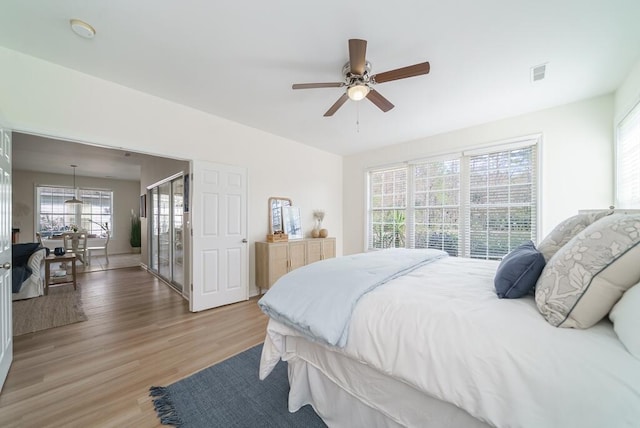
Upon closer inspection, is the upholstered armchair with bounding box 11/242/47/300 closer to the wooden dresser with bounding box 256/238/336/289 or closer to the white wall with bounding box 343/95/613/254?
the wooden dresser with bounding box 256/238/336/289

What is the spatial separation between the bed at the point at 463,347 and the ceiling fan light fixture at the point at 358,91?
1542 millimetres

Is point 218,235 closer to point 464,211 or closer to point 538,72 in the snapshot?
point 464,211

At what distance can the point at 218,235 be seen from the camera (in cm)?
346

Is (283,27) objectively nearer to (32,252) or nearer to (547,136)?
(547,136)

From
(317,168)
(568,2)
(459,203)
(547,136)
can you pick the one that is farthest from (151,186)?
(547,136)

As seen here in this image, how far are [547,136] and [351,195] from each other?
127 inches

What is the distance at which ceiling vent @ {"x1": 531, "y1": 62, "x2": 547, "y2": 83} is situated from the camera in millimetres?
2297

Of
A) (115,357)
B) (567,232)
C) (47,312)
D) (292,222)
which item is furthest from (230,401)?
(47,312)

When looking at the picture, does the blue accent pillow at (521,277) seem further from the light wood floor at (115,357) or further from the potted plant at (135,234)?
the potted plant at (135,234)

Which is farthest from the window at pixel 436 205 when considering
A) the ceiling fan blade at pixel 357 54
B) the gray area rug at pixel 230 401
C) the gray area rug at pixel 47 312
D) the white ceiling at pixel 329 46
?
the gray area rug at pixel 47 312

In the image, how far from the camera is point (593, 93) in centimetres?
276

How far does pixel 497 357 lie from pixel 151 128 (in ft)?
12.3

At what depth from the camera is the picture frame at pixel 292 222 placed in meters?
4.30

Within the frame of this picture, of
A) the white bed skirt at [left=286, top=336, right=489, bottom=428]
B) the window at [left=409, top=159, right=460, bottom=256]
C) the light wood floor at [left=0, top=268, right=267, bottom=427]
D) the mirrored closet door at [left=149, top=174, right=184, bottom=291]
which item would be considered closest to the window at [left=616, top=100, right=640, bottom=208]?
the window at [left=409, top=159, right=460, bottom=256]
